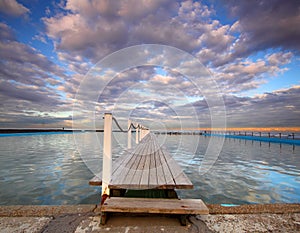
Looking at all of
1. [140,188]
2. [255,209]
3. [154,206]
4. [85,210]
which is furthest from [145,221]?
[255,209]

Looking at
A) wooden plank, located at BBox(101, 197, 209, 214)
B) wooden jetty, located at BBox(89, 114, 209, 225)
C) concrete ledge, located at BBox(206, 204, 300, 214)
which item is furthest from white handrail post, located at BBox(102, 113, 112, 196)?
concrete ledge, located at BBox(206, 204, 300, 214)

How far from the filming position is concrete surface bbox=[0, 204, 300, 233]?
1.85m

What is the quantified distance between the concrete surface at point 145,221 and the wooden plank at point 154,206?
19cm

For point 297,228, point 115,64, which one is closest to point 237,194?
point 297,228

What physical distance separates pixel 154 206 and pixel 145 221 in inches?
9.6

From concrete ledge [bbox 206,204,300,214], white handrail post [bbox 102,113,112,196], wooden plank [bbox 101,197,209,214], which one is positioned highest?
white handrail post [bbox 102,113,112,196]

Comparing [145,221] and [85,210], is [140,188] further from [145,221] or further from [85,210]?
[85,210]

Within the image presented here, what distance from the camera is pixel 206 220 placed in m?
2.04

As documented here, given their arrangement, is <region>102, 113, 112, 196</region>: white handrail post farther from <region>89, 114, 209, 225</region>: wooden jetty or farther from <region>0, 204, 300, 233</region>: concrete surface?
<region>0, 204, 300, 233</region>: concrete surface

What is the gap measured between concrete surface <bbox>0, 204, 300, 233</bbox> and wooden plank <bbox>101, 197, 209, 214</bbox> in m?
0.19

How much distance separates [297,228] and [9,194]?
5252 millimetres

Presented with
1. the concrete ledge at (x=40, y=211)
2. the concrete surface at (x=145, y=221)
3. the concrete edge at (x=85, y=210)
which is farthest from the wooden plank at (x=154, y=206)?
the concrete ledge at (x=40, y=211)

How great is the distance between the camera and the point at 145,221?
198cm

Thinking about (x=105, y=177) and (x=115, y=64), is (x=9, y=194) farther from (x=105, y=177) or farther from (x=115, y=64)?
(x=115, y=64)
